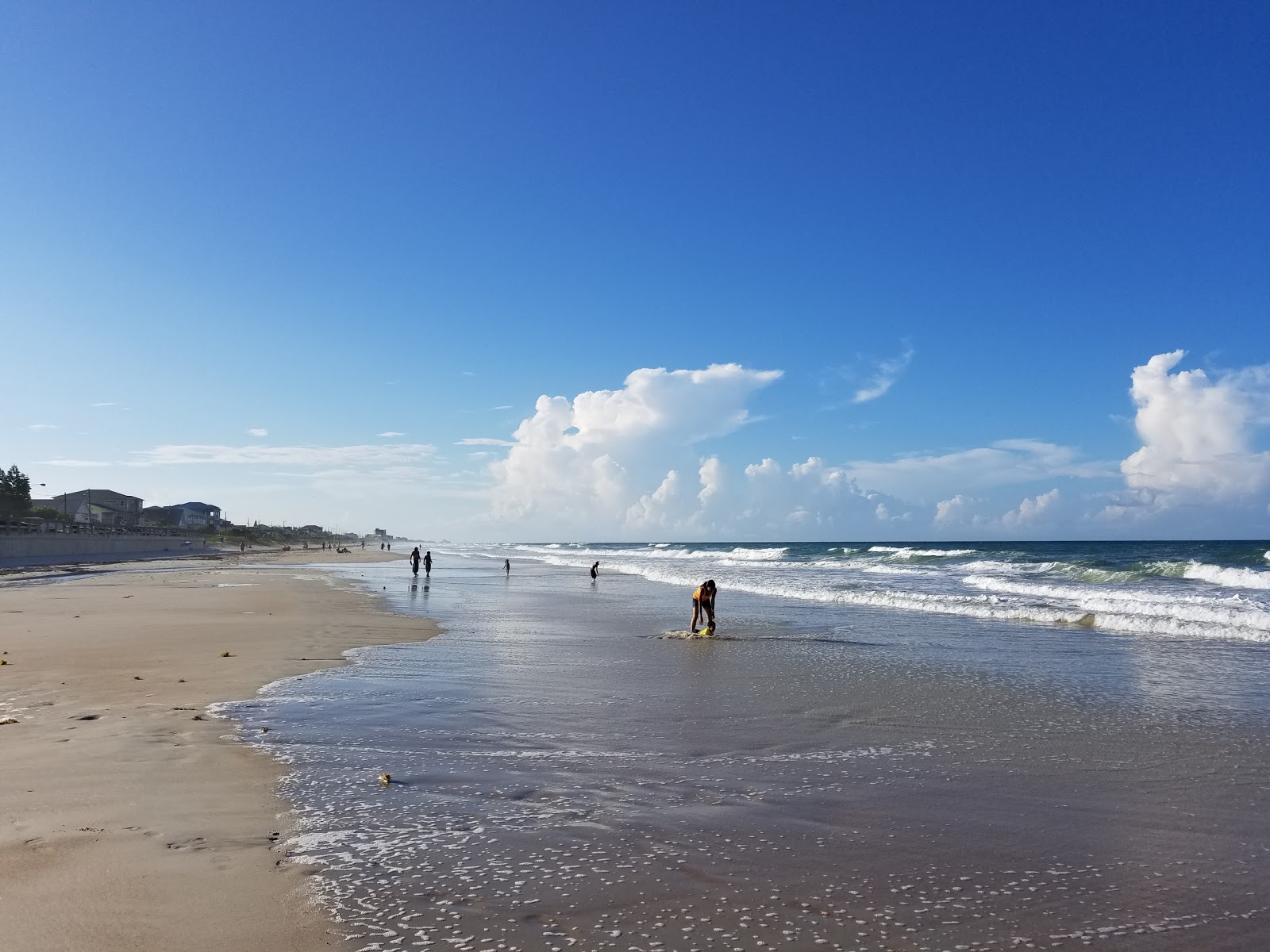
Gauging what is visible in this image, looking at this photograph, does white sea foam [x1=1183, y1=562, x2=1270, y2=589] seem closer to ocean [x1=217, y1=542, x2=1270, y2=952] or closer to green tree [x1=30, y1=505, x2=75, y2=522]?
ocean [x1=217, y1=542, x2=1270, y2=952]

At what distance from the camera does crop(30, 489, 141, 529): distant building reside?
114m

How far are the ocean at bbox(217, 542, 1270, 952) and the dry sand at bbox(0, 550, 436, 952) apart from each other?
1.16ft

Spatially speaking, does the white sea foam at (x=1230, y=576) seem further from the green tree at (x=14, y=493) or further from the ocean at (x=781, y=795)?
the green tree at (x=14, y=493)

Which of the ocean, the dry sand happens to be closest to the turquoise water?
the ocean

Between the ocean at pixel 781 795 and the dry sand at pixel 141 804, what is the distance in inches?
13.9

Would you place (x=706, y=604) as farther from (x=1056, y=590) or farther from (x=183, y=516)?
(x=183, y=516)

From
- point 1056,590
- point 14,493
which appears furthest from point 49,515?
point 1056,590

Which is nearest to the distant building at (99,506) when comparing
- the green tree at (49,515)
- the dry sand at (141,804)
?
the green tree at (49,515)

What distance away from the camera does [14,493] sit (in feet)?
320

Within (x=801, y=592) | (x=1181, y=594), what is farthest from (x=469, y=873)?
(x=1181, y=594)

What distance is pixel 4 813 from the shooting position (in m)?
5.96

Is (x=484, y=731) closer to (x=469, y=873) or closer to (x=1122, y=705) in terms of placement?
(x=469, y=873)

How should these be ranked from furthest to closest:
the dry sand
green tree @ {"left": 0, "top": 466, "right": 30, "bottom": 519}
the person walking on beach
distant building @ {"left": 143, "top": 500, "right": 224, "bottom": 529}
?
distant building @ {"left": 143, "top": 500, "right": 224, "bottom": 529} → green tree @ {"left": 0, "top": 466, "right": 30, "bottom": 519} → the person walking on beach → the dry sand

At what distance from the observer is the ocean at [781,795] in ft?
15.0
